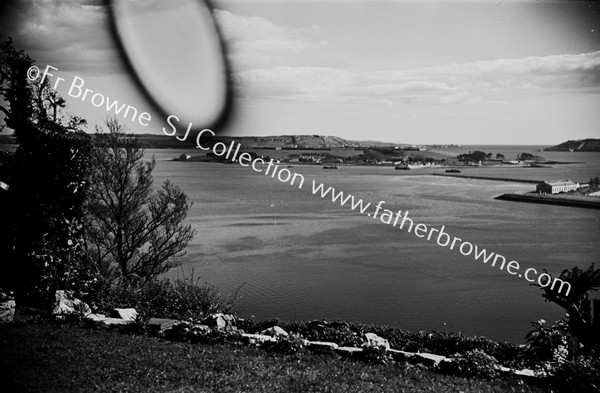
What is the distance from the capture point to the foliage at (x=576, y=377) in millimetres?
3980

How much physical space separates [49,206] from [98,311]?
1825 mm

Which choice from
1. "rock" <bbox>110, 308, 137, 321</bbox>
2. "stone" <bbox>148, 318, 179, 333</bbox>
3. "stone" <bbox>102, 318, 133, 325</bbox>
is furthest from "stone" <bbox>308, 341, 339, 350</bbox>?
"rock" <bbox>110, 308, 137, 321</bbox>

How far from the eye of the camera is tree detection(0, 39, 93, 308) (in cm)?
744

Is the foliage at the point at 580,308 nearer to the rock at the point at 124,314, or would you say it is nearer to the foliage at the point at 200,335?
the foliage at the point at 200,335

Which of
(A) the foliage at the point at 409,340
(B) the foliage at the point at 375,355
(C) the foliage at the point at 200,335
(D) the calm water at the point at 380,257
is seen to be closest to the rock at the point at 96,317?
(C) the foliage at the point at 200,335

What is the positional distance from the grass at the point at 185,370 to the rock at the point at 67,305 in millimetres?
902

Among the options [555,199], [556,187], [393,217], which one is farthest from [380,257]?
[556,187]

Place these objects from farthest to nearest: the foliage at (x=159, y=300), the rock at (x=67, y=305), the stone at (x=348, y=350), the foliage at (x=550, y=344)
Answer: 1. the foliage at (x=159, y=300)
2. the rock at (x=67, y=305)
3. the stone at (x=348, y=350)
4. the foliage at (x=550, y=344)

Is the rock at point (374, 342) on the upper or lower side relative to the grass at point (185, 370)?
upper

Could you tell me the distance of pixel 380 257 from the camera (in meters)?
18.8

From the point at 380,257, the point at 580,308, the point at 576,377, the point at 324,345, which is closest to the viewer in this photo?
the point at 576,377

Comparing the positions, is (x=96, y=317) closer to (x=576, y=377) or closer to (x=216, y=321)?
(x=216, y=321)

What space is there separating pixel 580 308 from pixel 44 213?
7.45 metres

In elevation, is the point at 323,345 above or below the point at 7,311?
above
